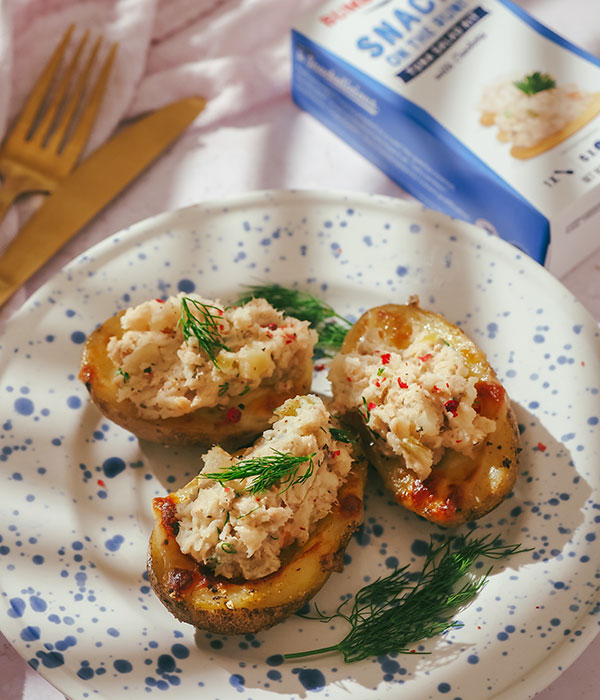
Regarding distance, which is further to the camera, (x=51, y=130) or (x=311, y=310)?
(x=51, y=130)

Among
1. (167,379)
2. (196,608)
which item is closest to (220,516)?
(196,608)

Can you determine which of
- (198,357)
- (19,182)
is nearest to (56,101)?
(19,182)

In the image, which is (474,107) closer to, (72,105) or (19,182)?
(72,105)

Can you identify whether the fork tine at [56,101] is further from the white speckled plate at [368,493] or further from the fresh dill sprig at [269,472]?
the fresh dill sprig at [269,472]

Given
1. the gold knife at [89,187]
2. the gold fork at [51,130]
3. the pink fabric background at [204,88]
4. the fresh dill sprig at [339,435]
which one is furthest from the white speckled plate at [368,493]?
the gold fork at [51,130]

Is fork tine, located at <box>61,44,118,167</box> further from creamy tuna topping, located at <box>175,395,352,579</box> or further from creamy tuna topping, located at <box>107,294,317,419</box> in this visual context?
creamy tuna topping, located at <box>175,395,352,579</box>

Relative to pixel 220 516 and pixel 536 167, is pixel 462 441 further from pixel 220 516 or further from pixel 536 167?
pixel 536 167

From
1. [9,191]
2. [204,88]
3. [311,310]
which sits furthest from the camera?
[204,88]
